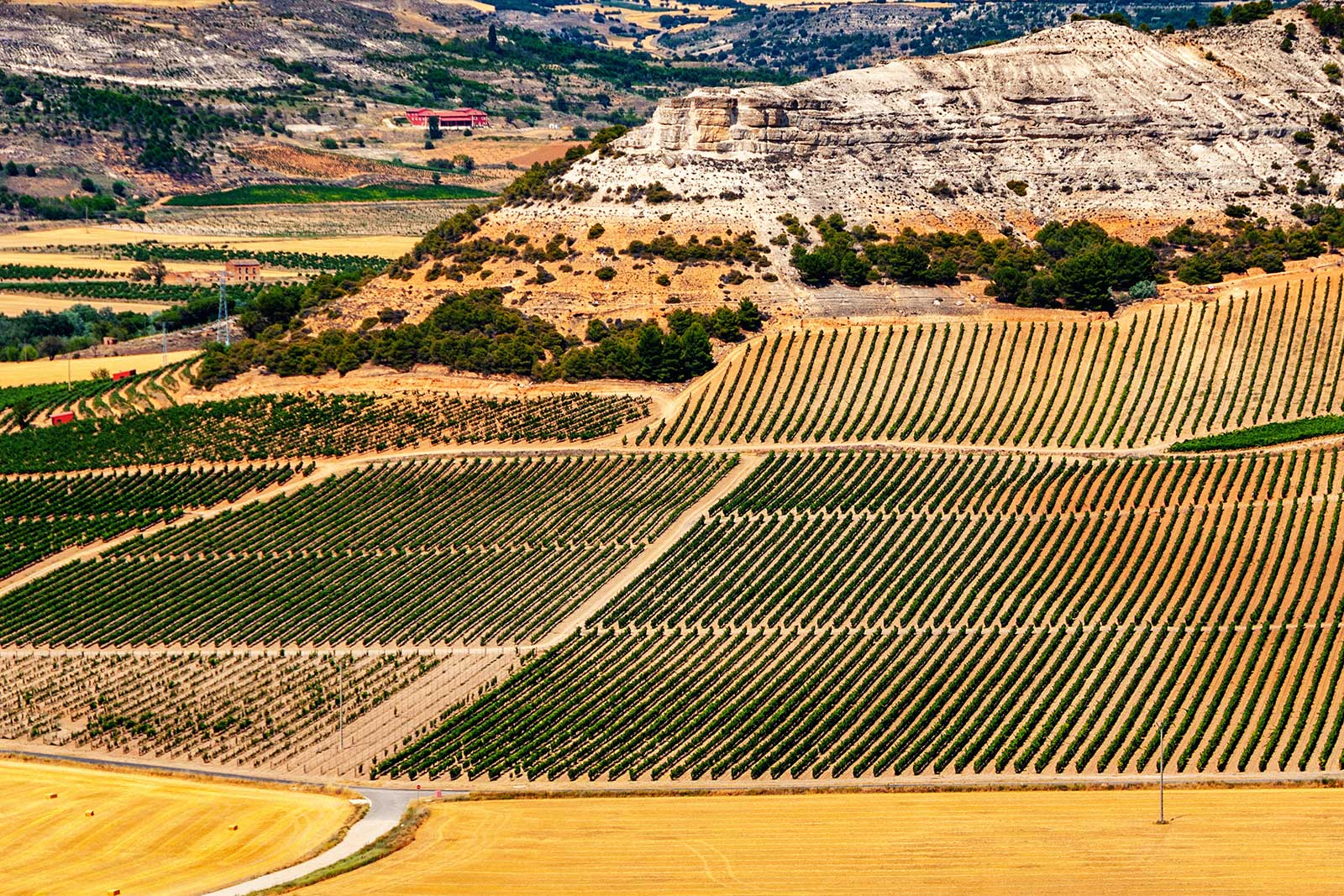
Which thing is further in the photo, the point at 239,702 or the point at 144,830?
the point at 239,702

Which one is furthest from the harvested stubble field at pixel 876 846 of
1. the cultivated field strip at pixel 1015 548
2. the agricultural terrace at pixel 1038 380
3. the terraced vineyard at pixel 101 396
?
the terraced vineyard at pixel 101 396

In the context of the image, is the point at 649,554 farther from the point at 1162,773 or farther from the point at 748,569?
the point at 1162,773

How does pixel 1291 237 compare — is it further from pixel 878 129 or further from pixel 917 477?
pixel 917 477

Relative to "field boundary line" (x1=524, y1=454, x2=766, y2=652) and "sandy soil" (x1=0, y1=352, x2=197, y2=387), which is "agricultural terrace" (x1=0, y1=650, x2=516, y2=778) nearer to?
"field boundary line" (x1=524, y1=454, x2=766, y2=652)

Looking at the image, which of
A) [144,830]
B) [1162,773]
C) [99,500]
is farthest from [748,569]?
[99,500]

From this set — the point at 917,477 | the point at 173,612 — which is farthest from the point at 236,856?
the point at 917,477

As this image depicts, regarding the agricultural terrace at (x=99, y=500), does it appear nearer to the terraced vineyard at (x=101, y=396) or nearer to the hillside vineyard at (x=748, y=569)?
the hillside vineyard at (x=748, y=569)

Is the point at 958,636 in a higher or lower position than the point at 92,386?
lower
